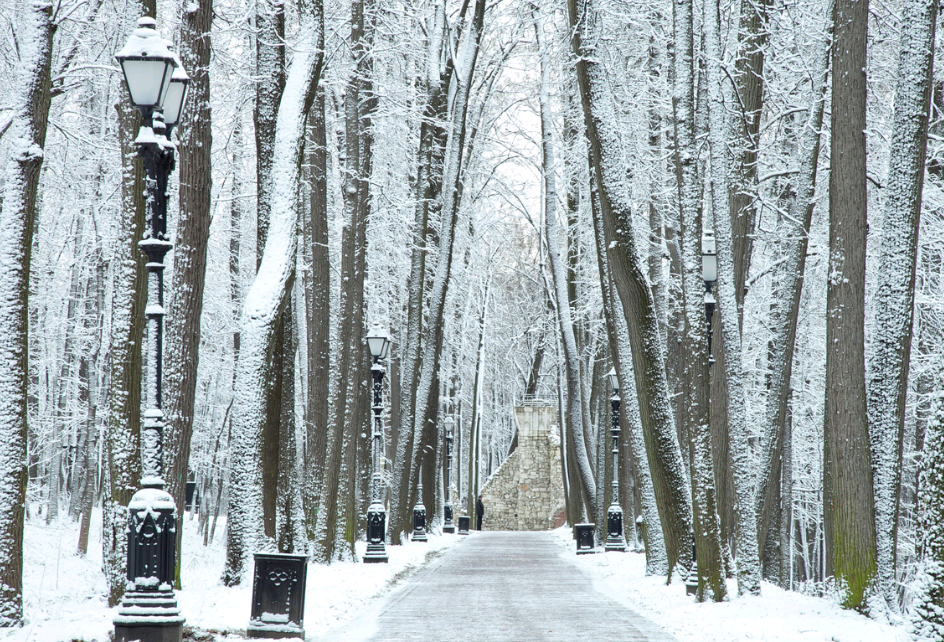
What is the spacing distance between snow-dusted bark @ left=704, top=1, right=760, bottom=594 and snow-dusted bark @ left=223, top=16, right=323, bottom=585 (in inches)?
204

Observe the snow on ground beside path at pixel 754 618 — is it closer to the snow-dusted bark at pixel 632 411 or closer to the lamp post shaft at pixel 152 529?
the snow-dusted bark at pixel 632 411

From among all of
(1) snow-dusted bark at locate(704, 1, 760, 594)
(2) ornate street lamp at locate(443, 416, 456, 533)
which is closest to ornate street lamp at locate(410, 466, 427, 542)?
(2) ornate street lamp at locate(443, 416, 456, 533)

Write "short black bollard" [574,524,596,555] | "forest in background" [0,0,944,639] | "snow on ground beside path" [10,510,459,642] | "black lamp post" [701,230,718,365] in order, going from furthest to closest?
"short black bollard" [574,524,596,555] → "black lamp post" [701,230,718,365] → "forest in background" [0,0,944,639] → "snow on ground beside path" [10,510,459,642]

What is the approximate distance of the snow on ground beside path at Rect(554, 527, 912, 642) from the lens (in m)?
8.56

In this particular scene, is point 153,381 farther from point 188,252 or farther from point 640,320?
point 640,320

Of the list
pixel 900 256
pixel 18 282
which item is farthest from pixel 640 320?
pixel 18 282

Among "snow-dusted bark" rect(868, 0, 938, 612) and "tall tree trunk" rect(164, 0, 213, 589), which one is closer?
"snow-dusted bark" rect(868, 0, 938, 612)

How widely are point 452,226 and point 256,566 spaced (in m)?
14.3

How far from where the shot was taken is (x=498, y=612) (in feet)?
40.3

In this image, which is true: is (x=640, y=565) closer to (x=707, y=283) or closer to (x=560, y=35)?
(x=707, y=283)

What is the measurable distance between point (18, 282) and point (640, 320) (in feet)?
25.1

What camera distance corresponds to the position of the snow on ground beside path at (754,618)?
856 cm

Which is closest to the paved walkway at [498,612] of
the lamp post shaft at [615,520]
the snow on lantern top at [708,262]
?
the lamp post shaft at [615,520]

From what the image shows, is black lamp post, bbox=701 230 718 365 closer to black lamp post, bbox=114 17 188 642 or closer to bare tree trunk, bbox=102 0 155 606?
bare tree trunk, bbox=102 0 155 606
